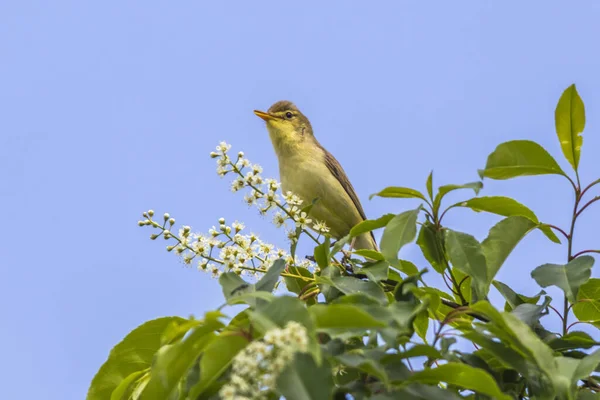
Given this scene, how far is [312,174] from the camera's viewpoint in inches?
255

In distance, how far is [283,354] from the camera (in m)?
1.59

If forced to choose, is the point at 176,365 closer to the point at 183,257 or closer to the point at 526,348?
the point at 526,348

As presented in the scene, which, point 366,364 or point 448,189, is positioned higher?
point 448,189

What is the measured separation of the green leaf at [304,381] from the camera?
5.34 feet

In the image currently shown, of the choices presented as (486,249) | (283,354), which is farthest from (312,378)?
(486,249)

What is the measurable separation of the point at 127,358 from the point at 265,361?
3.18 feet

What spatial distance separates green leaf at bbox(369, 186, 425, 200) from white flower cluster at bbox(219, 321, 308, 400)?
39.2 inches

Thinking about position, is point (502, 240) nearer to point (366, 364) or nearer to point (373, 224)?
point (373, 224)

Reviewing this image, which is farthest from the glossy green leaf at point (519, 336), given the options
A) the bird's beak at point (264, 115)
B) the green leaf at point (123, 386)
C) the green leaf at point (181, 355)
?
the bird's beak at point (264, 115)

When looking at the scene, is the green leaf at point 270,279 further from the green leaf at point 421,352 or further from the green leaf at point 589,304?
the green leaf at point 589,304

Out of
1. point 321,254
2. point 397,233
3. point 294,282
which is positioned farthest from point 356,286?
point 294,282

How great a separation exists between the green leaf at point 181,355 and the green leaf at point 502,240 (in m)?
1.04

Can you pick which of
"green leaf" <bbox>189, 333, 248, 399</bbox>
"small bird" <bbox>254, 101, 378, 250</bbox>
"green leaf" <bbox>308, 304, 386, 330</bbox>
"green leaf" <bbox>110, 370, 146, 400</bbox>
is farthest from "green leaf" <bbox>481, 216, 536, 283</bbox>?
"small bird" <bbox>254, 101, 378, 250</bbox>

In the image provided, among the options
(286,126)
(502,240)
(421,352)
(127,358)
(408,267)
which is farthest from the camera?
(286,126)
